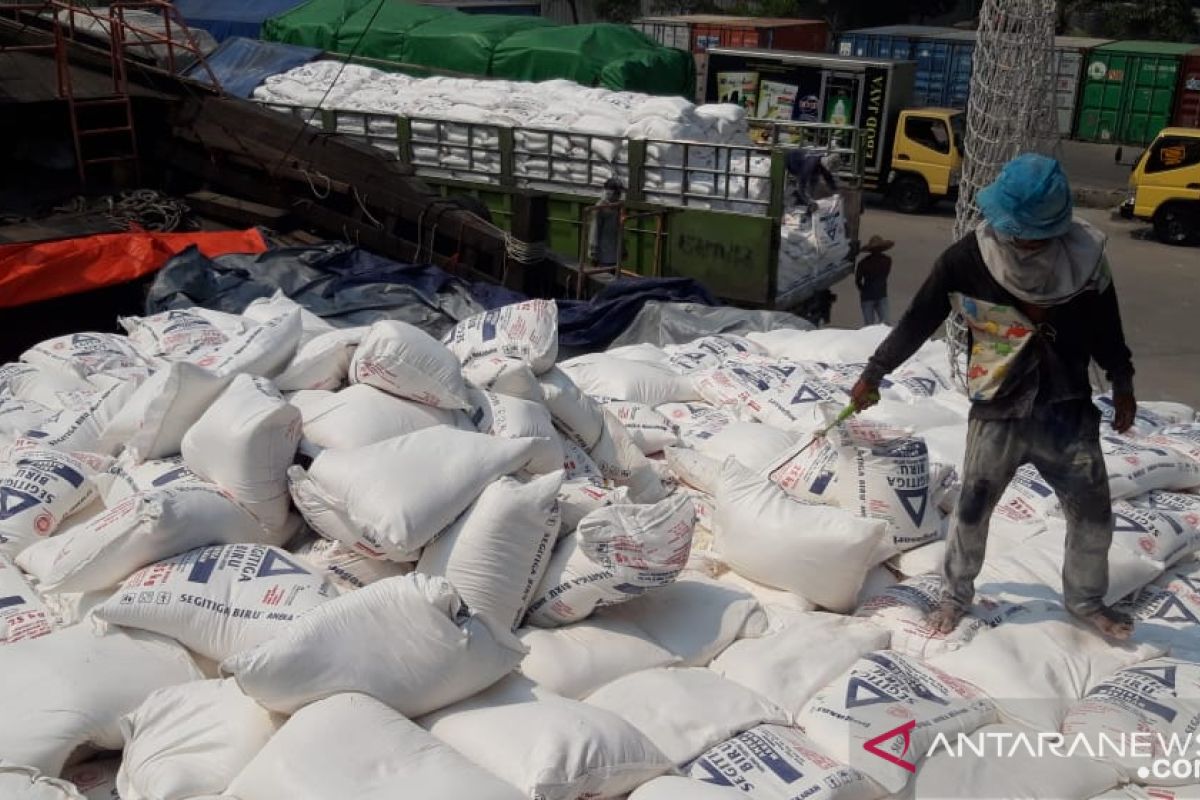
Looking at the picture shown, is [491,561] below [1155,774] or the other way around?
the other way around

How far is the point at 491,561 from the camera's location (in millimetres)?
3195

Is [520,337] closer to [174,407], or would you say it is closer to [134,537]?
[174,407]

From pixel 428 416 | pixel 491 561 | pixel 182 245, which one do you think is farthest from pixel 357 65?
pixel 491 561

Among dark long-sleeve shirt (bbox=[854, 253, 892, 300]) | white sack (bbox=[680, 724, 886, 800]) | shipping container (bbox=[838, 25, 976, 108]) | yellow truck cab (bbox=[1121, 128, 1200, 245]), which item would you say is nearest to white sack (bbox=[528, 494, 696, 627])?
white sack (bbox=[680, 724, 886, 800])

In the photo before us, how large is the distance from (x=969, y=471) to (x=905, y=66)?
14356mm

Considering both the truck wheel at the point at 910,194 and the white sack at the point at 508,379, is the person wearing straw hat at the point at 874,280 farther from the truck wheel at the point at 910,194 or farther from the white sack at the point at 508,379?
A: the truck wheel at the point at 910,194

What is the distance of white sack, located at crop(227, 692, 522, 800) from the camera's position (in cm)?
240

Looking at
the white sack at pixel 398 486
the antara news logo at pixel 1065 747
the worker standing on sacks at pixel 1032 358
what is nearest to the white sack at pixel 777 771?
the antara news logo at pixel 1065 747

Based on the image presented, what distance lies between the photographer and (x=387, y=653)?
9.00ft

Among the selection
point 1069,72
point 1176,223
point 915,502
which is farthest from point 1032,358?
point 1069,72

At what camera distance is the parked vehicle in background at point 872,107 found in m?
16.4

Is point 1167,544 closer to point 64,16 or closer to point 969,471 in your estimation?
point 969,471

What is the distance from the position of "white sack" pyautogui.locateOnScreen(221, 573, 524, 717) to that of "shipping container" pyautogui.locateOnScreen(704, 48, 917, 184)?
1474 centimetres

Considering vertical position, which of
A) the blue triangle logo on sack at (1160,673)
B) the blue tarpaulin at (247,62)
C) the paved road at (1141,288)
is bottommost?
the paved road at (1141,288)
